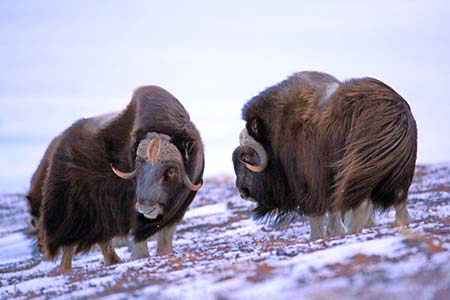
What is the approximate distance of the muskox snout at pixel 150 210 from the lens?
24.6 feet

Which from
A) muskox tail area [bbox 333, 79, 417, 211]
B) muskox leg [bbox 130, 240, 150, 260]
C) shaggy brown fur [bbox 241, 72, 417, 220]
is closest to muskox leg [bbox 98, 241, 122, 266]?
muskox leg [bbox 130, 240, 150, 260]

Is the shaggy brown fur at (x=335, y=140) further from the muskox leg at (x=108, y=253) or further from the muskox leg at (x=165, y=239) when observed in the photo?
the muskox leg at (x=108, y=253)

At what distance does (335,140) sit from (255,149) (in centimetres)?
131

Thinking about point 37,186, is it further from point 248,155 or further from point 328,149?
point 328,149

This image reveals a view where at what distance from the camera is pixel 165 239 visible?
8.09 m

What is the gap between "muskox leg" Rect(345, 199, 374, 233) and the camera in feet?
24.0

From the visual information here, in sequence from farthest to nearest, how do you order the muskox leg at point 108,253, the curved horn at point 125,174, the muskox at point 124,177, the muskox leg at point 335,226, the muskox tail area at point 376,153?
1. the muskox leg at point 108,253
2. the muskox leg at point 335,226
3. the curved horn at point 125,174
4. the muskox at point 124,177
5. the muskox tail area at point 376,153

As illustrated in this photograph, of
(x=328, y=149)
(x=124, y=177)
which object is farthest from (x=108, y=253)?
(x=328, y=149)

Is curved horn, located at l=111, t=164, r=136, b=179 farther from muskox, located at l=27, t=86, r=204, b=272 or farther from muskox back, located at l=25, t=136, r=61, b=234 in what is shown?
muskox back, located at l=25, t=136, r=61, b=234

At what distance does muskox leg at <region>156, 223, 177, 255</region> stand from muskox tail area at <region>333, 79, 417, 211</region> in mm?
1643

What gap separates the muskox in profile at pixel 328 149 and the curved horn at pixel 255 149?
0.01 metres

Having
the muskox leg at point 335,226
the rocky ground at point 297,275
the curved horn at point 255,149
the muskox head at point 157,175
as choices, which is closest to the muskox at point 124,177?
the muskox head at point 157,175

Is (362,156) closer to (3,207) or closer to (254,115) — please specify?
(254,115)

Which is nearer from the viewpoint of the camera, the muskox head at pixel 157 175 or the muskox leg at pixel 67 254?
the muskox head at pixel 157 175
